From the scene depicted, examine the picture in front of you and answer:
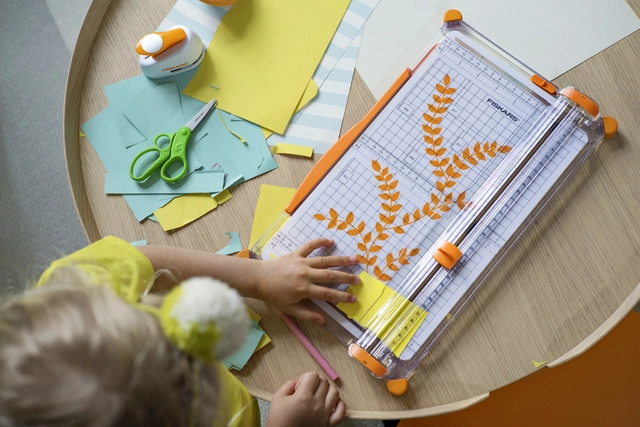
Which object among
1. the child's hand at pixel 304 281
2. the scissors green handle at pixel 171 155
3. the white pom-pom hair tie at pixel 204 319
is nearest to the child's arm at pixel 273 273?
the child's hand at pixel 304 281

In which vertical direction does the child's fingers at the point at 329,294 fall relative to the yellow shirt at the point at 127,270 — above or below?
above

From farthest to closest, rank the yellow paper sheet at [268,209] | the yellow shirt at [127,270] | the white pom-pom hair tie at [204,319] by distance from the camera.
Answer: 1. the yellow paper sheet at [268,209]
2. the yellow shirt at [127,270]
3. the white pom-pom hair tie at [204,319]

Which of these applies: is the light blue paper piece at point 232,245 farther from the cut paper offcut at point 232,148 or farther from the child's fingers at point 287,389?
the child's fingers at point 287,389

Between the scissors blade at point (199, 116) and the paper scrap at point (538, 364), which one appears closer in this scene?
the paper scrap at point (538, 364)

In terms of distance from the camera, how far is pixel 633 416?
772 mm

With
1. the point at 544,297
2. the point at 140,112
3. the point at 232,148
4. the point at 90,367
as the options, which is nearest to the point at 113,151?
the point at 140,112

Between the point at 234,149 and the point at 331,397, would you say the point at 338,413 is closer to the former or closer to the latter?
the point at 331,397

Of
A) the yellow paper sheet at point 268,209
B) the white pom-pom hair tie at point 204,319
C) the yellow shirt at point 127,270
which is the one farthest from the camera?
the yellow paper sheet at point 268,209

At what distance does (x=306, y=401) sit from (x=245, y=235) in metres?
0.23

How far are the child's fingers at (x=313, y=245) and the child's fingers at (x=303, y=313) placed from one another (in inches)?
2.6

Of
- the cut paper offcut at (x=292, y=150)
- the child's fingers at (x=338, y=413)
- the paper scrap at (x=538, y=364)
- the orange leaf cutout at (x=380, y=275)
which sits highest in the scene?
the paper scrap at (x=538, y=364)

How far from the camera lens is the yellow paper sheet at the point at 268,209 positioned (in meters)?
0.67

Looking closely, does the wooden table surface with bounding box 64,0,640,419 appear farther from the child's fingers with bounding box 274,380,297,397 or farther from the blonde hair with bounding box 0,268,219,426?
the blonde hair with bounding box 0,268,219,426

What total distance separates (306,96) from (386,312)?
31cm
